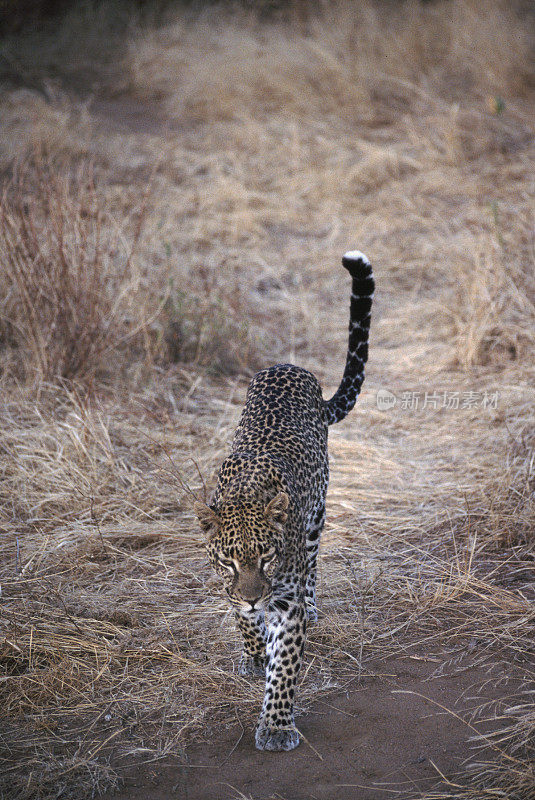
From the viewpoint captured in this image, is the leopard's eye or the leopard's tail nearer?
the leopard's eye

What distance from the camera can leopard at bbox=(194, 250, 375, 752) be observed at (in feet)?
11.9

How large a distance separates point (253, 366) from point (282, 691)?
4654 millimetres

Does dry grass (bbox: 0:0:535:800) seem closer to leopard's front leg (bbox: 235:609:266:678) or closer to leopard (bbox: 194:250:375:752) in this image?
leopard's front leg (bbox: 235:609:266:678)

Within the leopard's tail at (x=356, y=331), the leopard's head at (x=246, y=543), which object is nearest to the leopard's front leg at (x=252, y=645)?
the leopard's head at (x=246, y=543)

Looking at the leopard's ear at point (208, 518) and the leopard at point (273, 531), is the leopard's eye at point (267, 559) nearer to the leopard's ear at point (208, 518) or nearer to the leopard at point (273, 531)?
the leopard at point (273, 531)

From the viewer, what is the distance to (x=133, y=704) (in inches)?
161

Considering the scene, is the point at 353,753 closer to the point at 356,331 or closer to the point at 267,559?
the point at 267,559

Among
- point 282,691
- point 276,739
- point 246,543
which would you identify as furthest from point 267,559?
point 276,739

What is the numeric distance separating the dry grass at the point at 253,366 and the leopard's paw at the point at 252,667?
0.48ft

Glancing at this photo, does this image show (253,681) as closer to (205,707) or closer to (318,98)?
(205,707)

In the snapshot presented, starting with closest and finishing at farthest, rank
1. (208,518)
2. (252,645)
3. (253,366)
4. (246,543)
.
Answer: (246,543), (208,518), (252,645), (253,366)

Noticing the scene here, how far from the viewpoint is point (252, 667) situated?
14.1 feet

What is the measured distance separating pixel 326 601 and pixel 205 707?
3.59ft

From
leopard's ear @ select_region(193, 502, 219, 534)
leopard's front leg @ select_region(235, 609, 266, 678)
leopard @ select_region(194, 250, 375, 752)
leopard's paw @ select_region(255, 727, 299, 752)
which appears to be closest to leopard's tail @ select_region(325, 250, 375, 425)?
leopard @ select_region(194, 250, 375, 752)
